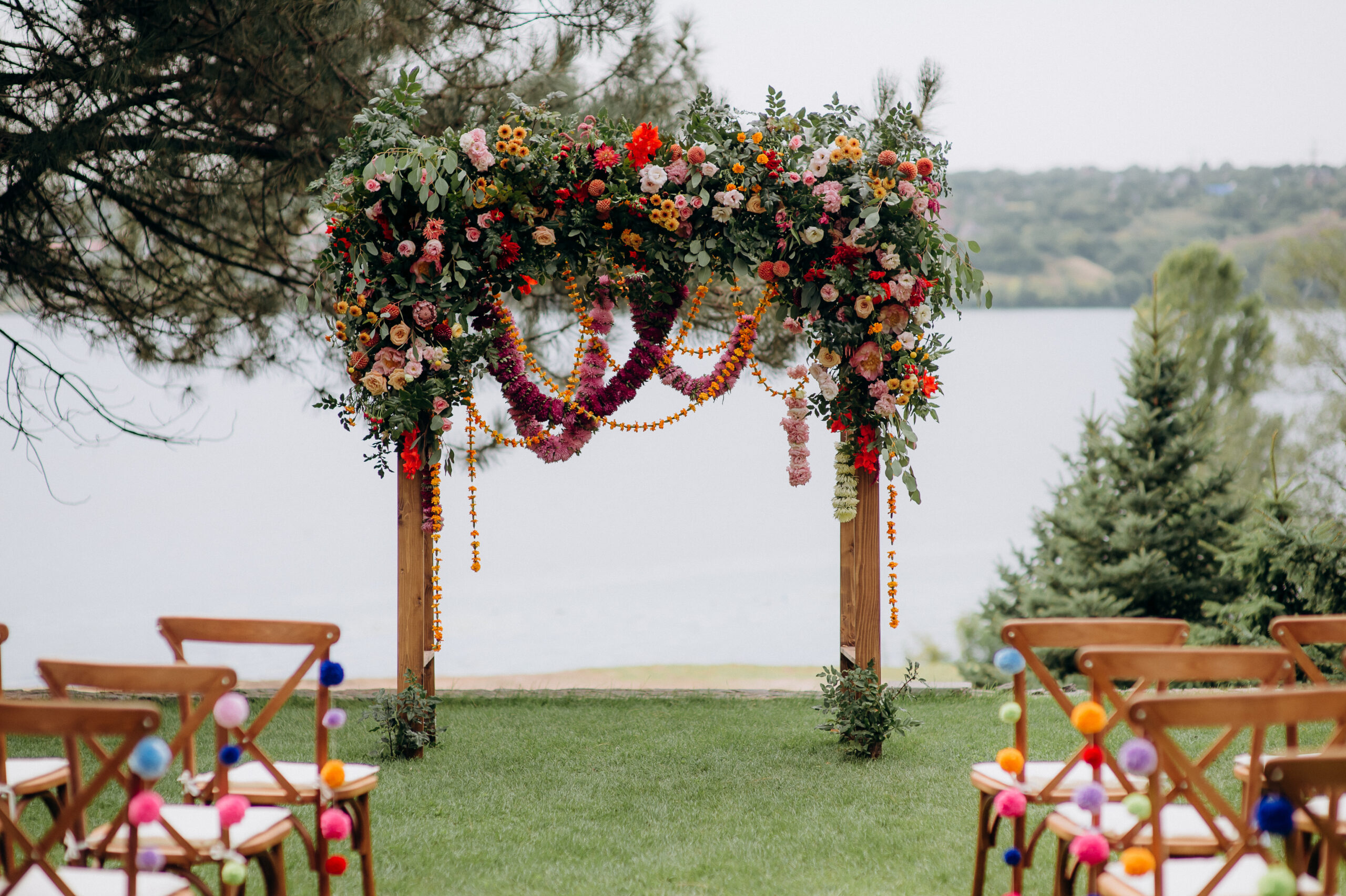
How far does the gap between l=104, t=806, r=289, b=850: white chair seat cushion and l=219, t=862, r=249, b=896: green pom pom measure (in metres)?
0.10

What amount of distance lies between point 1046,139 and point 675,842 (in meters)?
22.6

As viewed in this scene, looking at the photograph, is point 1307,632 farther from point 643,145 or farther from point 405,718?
point 405,718

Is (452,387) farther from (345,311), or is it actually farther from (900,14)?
(900,14)

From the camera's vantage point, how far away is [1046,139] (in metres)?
23.0

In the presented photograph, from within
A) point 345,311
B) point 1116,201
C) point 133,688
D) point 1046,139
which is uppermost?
point 1046,139

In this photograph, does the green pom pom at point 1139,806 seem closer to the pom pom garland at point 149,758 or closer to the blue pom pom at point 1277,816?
the blue pom pom at point 1277,816

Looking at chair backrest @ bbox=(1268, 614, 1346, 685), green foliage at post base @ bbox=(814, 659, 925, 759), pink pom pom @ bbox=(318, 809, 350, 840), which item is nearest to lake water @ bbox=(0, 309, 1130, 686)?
green foliage at post base @ bbox=(814, 659, 925, 759)

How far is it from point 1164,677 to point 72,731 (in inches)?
88.1

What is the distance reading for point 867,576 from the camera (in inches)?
192

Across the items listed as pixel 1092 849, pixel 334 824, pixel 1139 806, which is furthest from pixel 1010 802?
pixel 334 824

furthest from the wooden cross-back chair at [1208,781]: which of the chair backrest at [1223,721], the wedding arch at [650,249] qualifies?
the wedding arch at [650,249]

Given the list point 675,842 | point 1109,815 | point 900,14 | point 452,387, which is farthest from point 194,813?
point 900,14

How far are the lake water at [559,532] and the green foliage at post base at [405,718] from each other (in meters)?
11.9

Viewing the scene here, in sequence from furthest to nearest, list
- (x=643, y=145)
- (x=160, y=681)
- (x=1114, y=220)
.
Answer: (x=1114, y=220) → (x=643, y=145) → (x=160, y=681)
